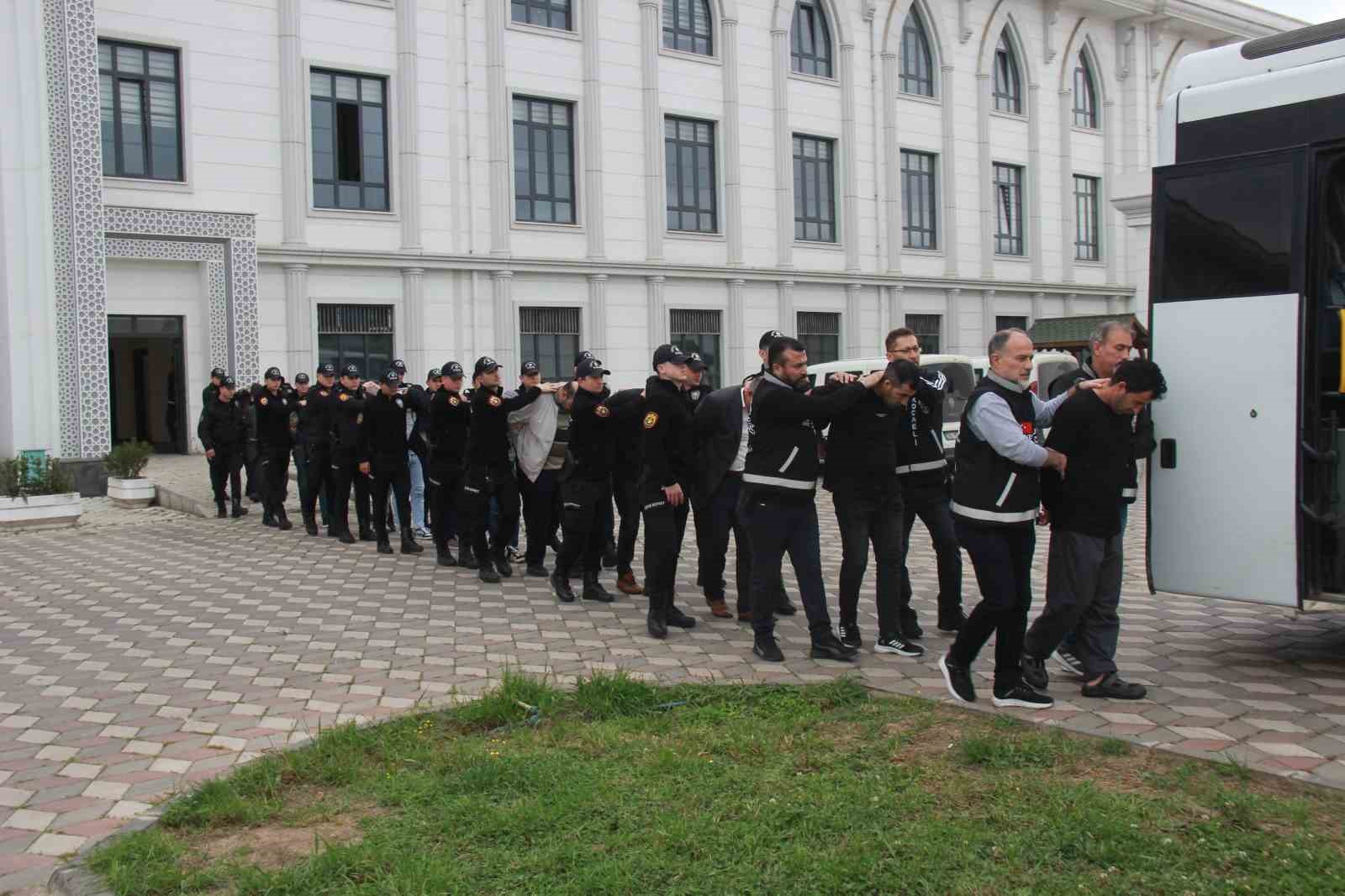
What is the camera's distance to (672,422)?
8.45 metres

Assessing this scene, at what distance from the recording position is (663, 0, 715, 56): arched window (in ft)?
88.4

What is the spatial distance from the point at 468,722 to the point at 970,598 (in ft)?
15.9

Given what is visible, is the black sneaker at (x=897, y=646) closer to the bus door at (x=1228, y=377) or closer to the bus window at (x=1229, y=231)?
the bus door at (x=1228, y=377)

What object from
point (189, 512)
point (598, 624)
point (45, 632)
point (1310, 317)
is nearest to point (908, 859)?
point (1310, 317)

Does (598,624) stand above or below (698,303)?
below

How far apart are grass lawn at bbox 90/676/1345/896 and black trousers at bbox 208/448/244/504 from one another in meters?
10.4

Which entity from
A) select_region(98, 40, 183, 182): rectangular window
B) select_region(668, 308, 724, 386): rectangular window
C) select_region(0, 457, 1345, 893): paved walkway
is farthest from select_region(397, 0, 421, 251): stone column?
select_region(0, 457, 1345, 893): paved walkway

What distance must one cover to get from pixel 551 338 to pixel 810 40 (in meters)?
10.4

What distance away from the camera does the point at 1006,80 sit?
33969mm

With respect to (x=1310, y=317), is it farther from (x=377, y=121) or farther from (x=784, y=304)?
(x=784, y=304)

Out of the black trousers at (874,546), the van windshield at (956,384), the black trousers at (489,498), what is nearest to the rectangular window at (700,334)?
the van windshield at (956,384)

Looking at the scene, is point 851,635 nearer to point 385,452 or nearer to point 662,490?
point 662,490

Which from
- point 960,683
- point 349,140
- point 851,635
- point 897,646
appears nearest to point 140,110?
point 349,140

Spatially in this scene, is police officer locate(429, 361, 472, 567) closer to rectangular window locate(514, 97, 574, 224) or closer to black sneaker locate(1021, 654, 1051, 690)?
black sneaker locate(1021, 654, 1051, 690)
